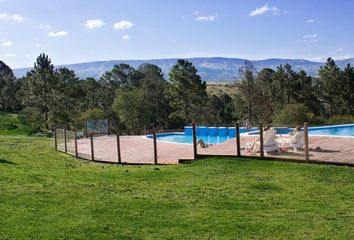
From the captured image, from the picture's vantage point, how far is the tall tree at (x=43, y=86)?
42250mm

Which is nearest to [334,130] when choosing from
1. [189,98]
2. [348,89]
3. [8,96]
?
[348,89]

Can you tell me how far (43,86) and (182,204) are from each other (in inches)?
1516

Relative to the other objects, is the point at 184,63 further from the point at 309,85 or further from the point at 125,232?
the point at 125,232

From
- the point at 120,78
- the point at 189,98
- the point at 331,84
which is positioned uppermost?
the point at 120,78

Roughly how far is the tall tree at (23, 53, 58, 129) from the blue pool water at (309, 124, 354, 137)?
27463 mm

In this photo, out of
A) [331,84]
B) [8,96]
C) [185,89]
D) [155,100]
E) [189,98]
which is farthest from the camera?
[8,96]

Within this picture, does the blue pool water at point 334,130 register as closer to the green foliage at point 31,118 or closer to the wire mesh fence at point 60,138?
the wire mesh fence at point 60,138

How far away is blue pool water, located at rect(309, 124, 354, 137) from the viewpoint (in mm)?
17734

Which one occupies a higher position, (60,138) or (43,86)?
(43,86)

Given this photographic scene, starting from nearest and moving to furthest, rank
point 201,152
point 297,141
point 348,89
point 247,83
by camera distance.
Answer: point 297,141 → point 201,152 → point 247,83 → point 348,89

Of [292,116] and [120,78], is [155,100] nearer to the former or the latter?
[120,78]

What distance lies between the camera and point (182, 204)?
7168 millimetres

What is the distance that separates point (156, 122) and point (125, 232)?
3923cm

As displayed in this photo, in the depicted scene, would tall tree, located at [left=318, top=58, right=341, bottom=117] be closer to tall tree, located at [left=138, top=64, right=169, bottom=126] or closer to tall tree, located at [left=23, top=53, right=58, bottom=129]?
tall tree, located at [left=138, top=64, right=169, bottom=126]
